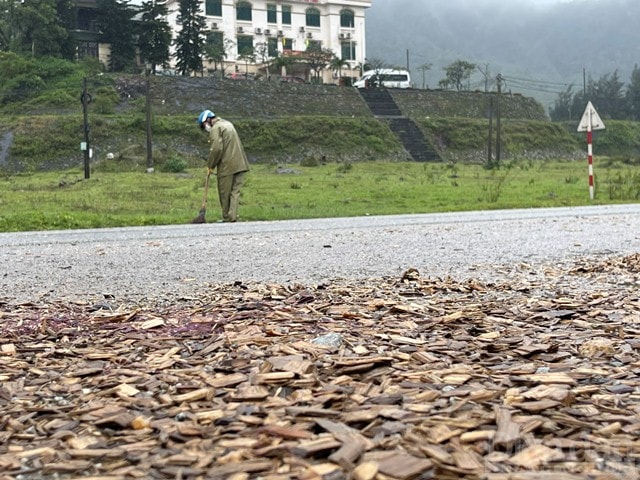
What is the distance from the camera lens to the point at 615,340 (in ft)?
10.5

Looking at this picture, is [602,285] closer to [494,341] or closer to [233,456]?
[494,341]

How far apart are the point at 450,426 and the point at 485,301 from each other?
94.4 inches

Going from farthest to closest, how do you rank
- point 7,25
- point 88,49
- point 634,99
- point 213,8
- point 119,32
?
point 634,99 < point 213,8 < point 88,49 < point 7,25 < point 119,32

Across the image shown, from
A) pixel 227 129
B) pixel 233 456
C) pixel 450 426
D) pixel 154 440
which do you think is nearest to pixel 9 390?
pixel 154 440

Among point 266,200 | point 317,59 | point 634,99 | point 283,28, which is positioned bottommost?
point 266,200

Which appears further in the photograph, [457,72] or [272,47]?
[457,72]

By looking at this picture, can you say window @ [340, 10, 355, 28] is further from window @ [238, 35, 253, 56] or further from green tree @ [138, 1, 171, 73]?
green tree @ [138, 1, 171, 73]

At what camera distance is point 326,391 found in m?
2.49

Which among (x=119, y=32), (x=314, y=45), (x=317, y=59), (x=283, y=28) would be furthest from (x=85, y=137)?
(x=283, y=28)

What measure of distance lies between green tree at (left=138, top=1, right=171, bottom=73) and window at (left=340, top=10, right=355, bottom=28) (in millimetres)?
26191

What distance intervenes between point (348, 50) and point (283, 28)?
25.0 ft

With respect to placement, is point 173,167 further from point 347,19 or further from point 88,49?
Answer: point 347,19

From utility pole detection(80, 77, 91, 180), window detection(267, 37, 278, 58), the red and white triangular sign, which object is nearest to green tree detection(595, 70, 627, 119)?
window detection(267, 37, 278, 58)

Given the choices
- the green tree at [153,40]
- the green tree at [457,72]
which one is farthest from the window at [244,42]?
the green tree at [457,72]
